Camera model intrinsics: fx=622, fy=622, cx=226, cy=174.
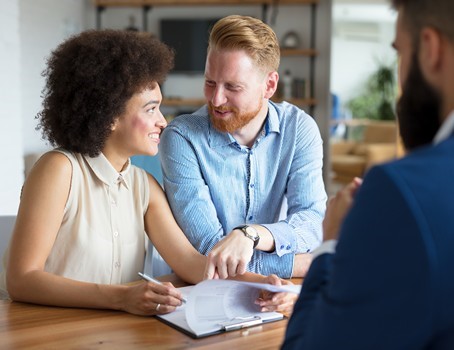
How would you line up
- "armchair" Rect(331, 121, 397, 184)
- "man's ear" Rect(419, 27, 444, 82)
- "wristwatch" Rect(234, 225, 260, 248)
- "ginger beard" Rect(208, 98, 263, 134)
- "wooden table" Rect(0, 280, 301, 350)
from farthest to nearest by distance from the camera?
1. "armchair" Rect(331, 121, 397, 184)
2. "ginger beard" Rect(208, 98, 263, 134)
3. "wristwatch" Rect(234, 225, 260, 248)
4. "wooden table" Rect(0, 280, 301, 350)
5. "man's ear" Rect(419, 27, 444, 82)

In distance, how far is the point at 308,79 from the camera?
667 centimetres

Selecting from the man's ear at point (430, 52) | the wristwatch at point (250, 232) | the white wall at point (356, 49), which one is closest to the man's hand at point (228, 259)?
the wristwatch at point (250, 232)

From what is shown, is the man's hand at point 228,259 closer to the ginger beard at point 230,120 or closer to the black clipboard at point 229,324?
the black clipboard at point 229,324

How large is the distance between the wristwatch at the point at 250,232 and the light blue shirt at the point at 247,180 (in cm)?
14

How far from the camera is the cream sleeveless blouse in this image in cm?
163

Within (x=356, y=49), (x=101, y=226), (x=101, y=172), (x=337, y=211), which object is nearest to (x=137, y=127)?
(x=101, y=172)

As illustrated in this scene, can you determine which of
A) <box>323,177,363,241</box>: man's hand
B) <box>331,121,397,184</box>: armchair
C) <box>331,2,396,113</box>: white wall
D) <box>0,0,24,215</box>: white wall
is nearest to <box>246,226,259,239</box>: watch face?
<box>323,177,363,241</box>: man's hand

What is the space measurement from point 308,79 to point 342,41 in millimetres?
6412

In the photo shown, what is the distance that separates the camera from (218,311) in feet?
4.17

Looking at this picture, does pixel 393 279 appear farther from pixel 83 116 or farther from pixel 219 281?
pixel 83 116

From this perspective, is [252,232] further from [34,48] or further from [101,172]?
[34,48]

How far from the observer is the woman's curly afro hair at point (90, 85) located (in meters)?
1.65

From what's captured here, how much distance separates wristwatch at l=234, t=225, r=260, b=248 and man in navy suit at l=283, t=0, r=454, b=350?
0.81 m

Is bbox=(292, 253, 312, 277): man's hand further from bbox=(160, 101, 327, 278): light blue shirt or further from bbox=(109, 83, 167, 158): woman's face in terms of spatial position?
bbox=(109, 83, 167, 158): woman's face
